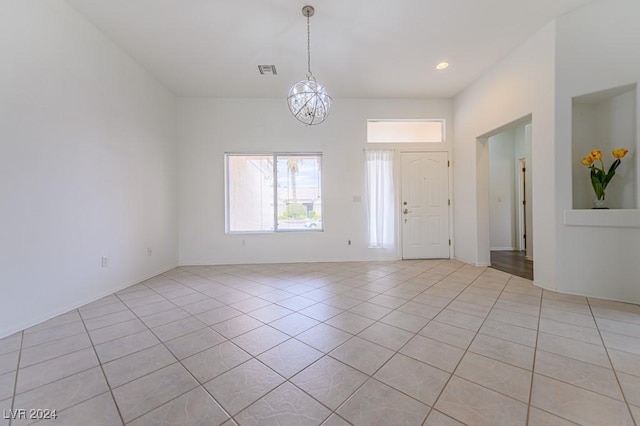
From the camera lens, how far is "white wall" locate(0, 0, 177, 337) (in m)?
2.11

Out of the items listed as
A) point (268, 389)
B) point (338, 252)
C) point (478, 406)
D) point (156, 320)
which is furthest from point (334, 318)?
point (338, 252)

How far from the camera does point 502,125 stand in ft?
12.0

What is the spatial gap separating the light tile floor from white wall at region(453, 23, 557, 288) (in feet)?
3.23

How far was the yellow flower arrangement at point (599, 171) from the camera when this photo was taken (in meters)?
2.72

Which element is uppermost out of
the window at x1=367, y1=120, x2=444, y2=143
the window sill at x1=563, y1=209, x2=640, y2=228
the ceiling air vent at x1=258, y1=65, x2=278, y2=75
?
the ceiling air vent at x1=258, y1=65, x2=278, y2=75

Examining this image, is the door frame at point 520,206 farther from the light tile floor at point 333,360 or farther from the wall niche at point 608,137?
the light tile floor at point 333,360

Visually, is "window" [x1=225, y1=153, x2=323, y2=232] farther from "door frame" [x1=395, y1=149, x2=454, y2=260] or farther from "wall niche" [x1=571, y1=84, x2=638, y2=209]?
"wall niche" [x1=571, y1=84, x2=638, y2=209]

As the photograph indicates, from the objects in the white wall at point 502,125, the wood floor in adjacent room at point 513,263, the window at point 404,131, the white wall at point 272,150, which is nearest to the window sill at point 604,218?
the white wall at point 502,125

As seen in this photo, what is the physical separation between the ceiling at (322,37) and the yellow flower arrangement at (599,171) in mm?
1668

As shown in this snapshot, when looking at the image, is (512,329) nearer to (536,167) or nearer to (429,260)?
(536,167)

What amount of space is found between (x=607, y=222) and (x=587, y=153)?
2.91 feet

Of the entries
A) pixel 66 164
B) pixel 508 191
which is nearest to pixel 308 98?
pixel 66 164

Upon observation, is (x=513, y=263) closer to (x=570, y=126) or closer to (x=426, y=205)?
(x=426, y=205)

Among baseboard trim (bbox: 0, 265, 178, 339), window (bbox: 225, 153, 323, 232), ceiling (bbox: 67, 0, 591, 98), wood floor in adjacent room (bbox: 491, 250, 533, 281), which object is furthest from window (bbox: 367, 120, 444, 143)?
baseboard trim (bbox: 0, 265, 178, 339)
